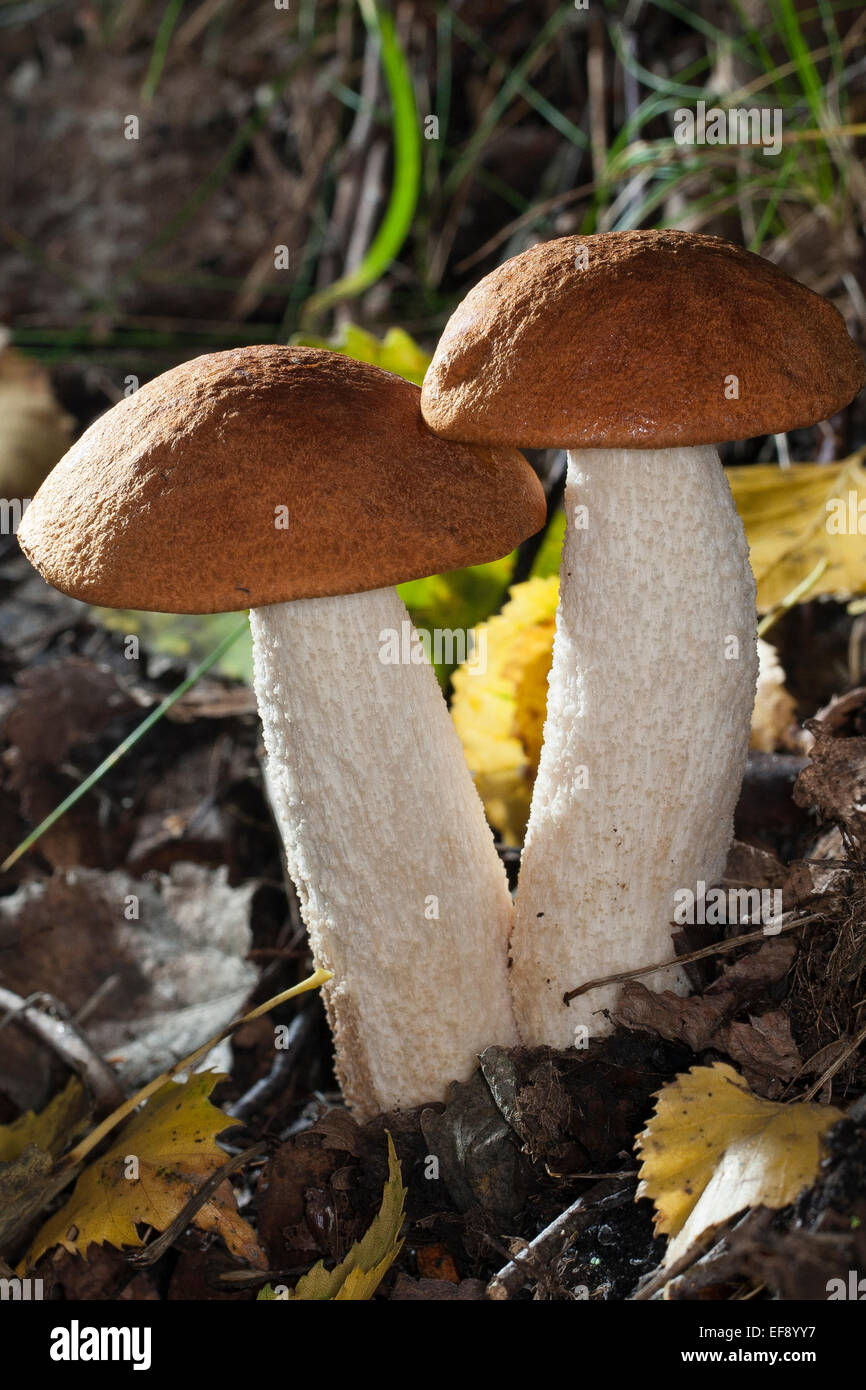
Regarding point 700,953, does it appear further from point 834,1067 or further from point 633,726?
point 633,726

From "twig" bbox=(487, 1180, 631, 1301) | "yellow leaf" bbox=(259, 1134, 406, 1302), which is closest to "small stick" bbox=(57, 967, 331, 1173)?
"yellow leaf" bbox=(259, 1134, 406, 1302)

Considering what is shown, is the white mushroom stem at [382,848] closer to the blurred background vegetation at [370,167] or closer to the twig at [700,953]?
the twig at [700,953]

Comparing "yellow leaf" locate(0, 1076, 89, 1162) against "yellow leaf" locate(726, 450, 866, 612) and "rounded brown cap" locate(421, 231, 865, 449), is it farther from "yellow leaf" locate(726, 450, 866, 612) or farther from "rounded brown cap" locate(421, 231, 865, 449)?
"yellow leaf" locate(726, 450, 866, 612)

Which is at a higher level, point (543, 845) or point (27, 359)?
point (27, 359)
